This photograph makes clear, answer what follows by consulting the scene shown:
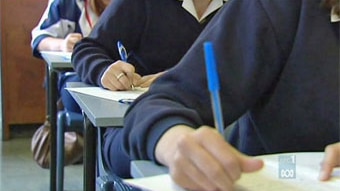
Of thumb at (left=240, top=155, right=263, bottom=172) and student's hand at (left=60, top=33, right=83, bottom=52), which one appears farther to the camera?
student's hand at (left=60, top=33, right=83, bottom=52)

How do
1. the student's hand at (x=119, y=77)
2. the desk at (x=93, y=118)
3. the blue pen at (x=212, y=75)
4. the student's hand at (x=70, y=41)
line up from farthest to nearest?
the student's hand at (x=70, y=41) → the student's hand at (x=119, y=77) → the desk at (x=93, y=118) → the blue pen at (x=212, y=75)

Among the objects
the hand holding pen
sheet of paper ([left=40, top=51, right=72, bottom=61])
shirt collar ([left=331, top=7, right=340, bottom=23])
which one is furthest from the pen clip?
shirt collar ([left=331, top=7, right=340, bottom=23])

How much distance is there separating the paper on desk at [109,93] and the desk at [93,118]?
0.03 meters

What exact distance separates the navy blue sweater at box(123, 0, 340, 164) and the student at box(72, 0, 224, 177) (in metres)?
0.92

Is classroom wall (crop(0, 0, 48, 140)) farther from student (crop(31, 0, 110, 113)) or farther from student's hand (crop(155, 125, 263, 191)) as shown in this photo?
student's hand (crop(155, 125, 263, 191))

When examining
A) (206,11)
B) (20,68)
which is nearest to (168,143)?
(206,11)

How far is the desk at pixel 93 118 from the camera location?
133 cm

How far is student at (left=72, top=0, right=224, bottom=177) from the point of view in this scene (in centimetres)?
191

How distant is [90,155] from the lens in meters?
1.58

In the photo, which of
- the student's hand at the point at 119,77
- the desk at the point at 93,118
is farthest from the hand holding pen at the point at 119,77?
→ the desk at the point at 93,118

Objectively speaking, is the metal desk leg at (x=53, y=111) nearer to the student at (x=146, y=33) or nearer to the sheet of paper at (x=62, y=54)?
the sheet of paper at (x=62, y=54)

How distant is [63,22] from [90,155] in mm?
1439

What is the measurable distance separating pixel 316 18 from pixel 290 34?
0.18ft

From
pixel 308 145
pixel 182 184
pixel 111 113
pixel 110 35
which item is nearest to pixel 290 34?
pixel 308 145
